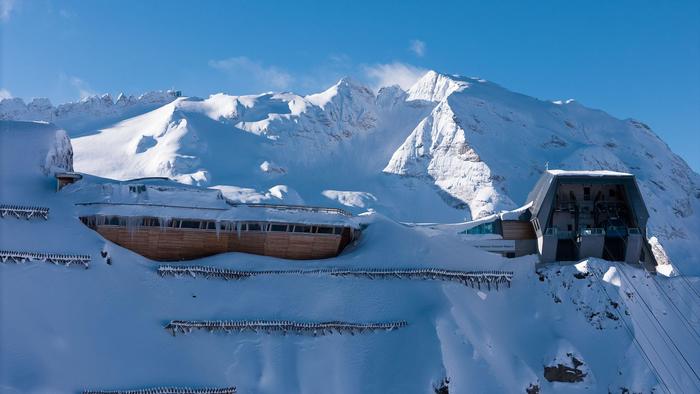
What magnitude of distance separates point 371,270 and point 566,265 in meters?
16.4

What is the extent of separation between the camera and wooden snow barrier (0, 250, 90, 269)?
41625mm

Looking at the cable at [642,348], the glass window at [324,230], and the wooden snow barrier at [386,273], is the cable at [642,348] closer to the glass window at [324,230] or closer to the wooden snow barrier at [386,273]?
the wooden snow barrier at [386,273]

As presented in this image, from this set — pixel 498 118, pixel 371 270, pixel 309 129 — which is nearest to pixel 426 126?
pixel 498 118

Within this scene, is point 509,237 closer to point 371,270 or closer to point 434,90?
point 371,270

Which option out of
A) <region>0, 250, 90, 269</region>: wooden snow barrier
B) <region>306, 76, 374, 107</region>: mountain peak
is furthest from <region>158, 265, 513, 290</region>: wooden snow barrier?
<region>306, 76, 374, 107</region>: mountain peak

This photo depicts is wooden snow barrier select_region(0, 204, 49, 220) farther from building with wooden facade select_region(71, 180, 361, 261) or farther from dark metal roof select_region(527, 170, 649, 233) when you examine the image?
dark metal roof select_region(527, 170, 649, 233)

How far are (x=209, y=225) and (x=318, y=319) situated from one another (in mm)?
11889

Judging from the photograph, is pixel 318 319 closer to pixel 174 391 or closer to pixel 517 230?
pixel 174 391

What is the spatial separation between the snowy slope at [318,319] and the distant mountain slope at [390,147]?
45461 mm

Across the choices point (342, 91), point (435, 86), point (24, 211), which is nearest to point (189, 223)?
point (24, 211)

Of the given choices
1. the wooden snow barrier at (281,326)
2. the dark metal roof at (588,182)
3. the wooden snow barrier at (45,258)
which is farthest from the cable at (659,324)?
the wooden snow barrier at (45,258)

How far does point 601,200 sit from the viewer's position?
56812 mm

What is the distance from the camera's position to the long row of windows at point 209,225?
156 feet

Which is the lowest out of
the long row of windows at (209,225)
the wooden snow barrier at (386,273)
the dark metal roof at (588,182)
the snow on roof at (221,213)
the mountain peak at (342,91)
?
the wooden snow barrier at (386,273)
